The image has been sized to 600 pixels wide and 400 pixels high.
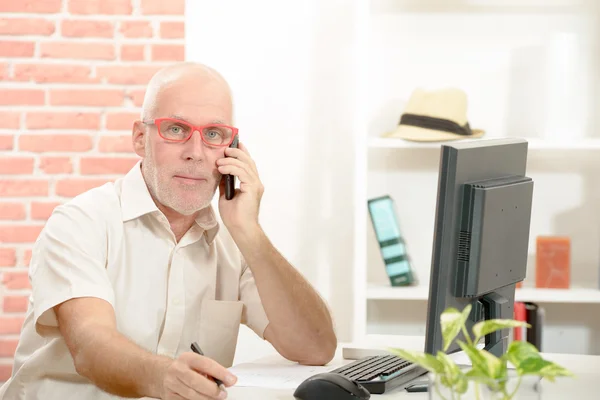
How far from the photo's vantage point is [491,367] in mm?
924

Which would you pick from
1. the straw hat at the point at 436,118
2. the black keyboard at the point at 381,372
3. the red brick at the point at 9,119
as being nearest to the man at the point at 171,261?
the black keyboard at the point at 381,372

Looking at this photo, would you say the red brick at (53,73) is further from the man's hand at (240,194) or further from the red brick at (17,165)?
the man's hand at (240,194)

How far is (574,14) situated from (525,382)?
89.5 inches

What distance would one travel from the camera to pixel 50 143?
2988 millimetres

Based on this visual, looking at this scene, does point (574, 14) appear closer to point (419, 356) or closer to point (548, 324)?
point (548, 324)

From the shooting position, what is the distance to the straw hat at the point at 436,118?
2738 mm

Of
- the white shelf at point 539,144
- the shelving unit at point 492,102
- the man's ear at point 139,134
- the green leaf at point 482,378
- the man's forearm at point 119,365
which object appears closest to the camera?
the green leaf at point 482,378

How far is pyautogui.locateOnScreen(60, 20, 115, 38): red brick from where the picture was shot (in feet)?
9.80

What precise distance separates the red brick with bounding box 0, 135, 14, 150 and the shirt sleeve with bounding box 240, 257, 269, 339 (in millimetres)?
1276

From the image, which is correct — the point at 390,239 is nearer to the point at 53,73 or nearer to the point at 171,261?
the point at 171,261

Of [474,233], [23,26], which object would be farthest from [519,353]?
[23,26]

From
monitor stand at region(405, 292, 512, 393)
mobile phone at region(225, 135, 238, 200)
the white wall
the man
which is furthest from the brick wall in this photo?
monitor stand at region(405, 292, 512, 393)

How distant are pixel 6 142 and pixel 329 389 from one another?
78.4 inches

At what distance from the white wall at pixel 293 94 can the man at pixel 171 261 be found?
984 millimetres
